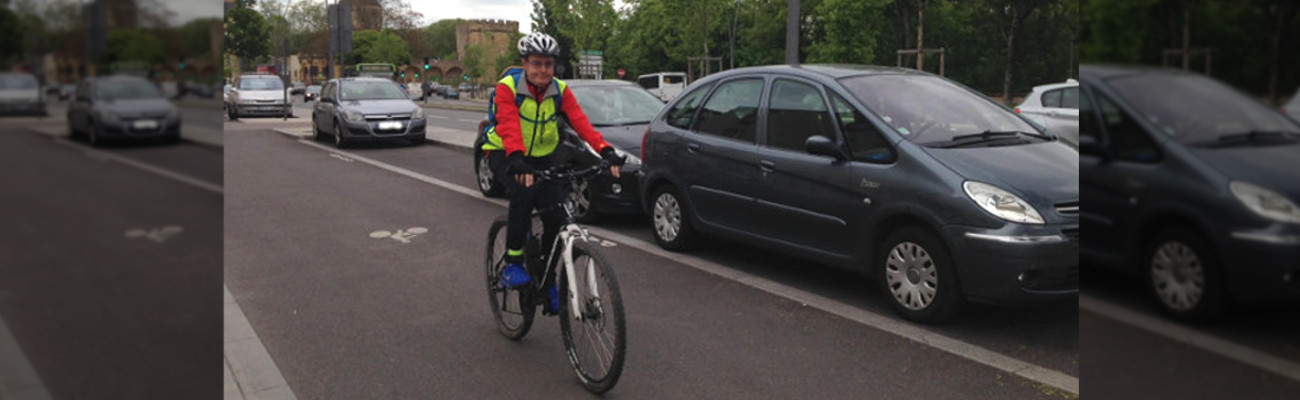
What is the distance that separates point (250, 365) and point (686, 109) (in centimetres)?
370

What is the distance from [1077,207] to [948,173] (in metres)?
4.62

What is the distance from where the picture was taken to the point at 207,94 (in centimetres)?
112

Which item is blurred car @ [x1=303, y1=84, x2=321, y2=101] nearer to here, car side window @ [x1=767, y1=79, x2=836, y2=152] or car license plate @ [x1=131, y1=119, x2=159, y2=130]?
car side window @ [x1=767, y1=79, x2=836, y2=152]

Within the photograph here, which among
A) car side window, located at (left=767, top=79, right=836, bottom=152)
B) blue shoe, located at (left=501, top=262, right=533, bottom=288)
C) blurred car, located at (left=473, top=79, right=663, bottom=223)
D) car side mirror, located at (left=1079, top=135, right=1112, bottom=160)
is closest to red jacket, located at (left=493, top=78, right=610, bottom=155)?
blue shoe, located at (left=501, top=262, right=533, bottom=288)

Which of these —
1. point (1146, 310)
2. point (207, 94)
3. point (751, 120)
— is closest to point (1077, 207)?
point (1146, 310)

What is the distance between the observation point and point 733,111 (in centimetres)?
695

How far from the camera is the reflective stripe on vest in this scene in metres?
4.77

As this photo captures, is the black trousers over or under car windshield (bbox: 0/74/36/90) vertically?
under

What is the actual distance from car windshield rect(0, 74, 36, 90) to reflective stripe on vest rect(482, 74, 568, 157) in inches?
149

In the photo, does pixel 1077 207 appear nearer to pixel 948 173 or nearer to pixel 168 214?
pixel 168 214

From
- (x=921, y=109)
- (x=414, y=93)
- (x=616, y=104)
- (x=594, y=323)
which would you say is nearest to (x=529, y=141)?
(x=594, y=323)

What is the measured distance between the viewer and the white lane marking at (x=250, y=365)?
4.30 m

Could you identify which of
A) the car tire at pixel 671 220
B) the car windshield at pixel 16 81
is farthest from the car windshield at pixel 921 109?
the car windshield at pixel 16 81

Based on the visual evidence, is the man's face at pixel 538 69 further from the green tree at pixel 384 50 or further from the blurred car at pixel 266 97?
the green tree at pixel 384 50
